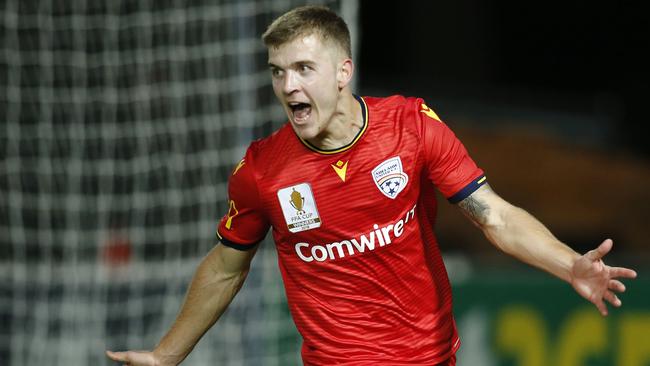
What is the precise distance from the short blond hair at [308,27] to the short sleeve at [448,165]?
0.43 meters

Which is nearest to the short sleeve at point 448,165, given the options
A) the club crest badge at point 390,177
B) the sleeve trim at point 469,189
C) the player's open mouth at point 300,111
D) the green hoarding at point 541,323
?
the sleeve trim at point 469,189

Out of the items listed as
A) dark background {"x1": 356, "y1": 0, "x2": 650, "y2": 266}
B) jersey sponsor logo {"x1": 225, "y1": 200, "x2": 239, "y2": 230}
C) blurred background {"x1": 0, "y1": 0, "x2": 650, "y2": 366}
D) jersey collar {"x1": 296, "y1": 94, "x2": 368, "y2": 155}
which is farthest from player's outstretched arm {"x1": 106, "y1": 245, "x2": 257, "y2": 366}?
dark background {"x1": 356, "y1": 0, "x2": 650, "y2": 266}

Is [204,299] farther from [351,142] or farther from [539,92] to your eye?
[539,92]

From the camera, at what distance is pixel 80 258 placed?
26.8ft

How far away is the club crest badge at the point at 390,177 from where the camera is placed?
404cm

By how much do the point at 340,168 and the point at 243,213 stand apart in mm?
408

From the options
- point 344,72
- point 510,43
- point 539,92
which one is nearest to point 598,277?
point 344,72

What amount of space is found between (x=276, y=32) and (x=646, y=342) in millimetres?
3874

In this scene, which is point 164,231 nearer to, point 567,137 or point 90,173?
point 90,173

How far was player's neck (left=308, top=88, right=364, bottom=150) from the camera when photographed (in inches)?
159

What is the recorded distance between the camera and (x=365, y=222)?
4.07 metres

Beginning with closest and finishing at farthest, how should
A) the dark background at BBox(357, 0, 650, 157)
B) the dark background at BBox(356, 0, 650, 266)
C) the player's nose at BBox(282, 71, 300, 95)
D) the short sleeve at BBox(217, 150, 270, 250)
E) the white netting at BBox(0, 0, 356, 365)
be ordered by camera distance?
the player's nose at BBox(282, 71, 300, 95), the short sleeve at BBox(217, 150, 270, 250), the white netting at BBox(0, 0, 356, 365), the dark background at BBox(356, 0, 650, 266), the dark background at BBox(357, 0, 650, 157)

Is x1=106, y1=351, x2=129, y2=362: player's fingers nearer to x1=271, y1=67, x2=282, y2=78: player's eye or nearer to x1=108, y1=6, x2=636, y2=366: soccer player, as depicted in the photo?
x1=108, y1=6, x2=636, y2=366: soccer player

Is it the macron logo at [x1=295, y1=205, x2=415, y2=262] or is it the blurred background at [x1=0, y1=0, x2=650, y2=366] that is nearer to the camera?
the macron logo at [x1=295, y1=205, x2=415, y2=262]
